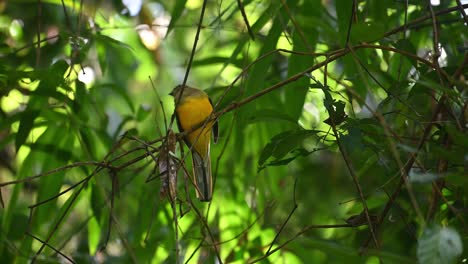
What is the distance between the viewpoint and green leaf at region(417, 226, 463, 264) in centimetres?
142

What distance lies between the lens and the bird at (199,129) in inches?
126

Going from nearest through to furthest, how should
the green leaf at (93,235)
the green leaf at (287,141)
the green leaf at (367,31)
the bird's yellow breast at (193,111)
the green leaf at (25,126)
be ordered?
1. the green leaf at (367,31)
2. the green leaf at (287,141)
3. the green leaf at (25,126)
4. the green leaf at (93,235)
5. the bird's yellow breast at (193,111)

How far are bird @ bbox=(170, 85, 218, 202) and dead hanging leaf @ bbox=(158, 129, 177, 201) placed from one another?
2.32 ft

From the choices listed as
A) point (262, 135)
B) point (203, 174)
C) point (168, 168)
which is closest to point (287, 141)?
point (168, 168)

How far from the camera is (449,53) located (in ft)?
10.5

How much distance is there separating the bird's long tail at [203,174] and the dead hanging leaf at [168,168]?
85 cm

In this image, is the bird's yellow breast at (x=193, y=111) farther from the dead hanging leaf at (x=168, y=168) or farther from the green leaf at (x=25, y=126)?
the dead hanging leaf at (x=168, y=168)

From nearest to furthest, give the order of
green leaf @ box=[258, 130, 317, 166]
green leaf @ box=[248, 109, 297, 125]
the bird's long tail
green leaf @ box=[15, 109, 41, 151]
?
green leaf @ box=[258, 130, 317, 166]
green leaf @ box=[248, 109, 297, 125]
green leaf @ box=[15, 109, 41, 151]
the bird's long tail

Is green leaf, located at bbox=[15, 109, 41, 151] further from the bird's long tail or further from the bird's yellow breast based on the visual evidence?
the bird's yellow breast

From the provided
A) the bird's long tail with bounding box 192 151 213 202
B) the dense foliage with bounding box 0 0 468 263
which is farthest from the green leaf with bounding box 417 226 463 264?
the bird's long tail with bounding box 192 151 213 202

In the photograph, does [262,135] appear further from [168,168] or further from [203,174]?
[168,168]

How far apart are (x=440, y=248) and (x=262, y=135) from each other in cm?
203

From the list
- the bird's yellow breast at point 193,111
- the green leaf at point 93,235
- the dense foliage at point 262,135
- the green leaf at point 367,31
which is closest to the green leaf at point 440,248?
the dense foliage at point 262,135

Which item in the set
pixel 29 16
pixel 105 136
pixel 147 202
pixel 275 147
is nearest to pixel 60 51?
pixel 29 16
